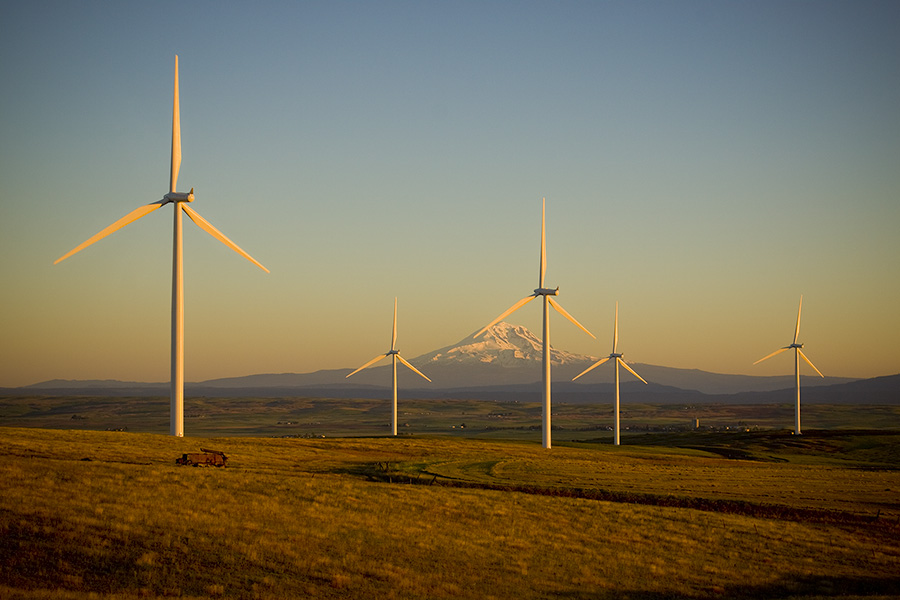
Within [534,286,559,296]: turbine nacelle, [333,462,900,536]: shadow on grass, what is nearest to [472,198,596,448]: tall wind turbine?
[534,286,559,296]: turbine nacelle

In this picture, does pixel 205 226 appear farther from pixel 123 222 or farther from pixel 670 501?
pixel 670 501

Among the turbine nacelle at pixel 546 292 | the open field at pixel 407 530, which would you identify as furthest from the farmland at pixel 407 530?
the turbine nacelle at pixel 546 292

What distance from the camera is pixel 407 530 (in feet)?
118

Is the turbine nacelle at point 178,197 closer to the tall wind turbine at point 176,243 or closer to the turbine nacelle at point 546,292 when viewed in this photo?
the tall wind turbine at point 176,243

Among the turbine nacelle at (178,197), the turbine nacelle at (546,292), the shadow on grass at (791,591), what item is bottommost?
the shadow on grass at (791,591)

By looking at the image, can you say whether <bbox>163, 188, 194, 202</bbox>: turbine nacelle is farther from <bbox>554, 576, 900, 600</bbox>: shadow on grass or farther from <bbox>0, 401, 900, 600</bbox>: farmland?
<bbox>554, 576, 900, 600</bbox>: shadow on grass

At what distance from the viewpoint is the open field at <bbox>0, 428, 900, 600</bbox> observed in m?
26.8

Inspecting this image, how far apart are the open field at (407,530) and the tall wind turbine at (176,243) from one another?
170 inches

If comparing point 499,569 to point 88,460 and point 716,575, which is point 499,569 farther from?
point 88,460

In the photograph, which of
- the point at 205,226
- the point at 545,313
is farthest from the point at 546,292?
the point at 205,226

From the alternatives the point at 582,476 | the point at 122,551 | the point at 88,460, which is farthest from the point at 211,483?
the point at 582,476

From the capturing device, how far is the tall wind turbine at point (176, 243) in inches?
2352

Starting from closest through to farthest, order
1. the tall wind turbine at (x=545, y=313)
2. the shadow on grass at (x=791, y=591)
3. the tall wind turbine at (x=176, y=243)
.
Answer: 1. the shadow on grass at (x=791, y=591)
2. the tall wind turbine at (x=176, y=243)
3. the tall wind turbine at (x=545, y=313)

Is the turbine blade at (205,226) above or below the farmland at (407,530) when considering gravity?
above
